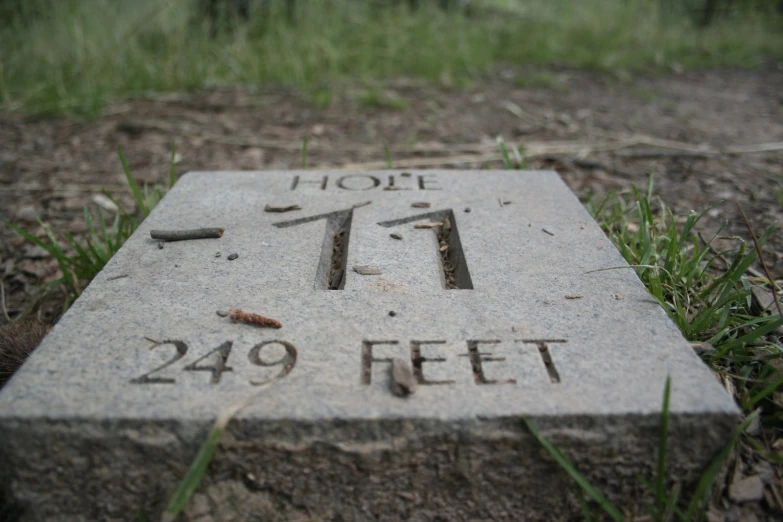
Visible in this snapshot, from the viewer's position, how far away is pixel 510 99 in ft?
13.5

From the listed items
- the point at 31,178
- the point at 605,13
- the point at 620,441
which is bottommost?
the point at 31,178

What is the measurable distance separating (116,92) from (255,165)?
4.63 feet

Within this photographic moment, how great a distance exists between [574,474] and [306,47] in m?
3.83

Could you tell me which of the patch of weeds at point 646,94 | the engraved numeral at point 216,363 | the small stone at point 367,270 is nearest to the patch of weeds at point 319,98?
the patch of weeds at point 646,94

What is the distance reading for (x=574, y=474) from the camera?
1.12m

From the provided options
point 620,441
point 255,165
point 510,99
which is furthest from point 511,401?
point 510,99

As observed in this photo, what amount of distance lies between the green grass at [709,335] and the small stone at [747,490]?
5 centimetres

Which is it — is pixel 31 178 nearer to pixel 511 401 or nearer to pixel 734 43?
pixel 511 401

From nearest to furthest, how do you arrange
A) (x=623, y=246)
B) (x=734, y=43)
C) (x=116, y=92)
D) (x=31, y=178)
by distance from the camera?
1. (x=623, y=246)
2. (x=31, y=178)
3. (x=116, y=92)
4. (x=734, y=43)

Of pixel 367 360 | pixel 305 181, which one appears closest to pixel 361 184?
pixel 305 181

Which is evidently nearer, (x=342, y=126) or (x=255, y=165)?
(x=255, y=165)

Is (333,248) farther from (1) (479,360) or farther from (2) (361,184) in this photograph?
(1) (479,360)

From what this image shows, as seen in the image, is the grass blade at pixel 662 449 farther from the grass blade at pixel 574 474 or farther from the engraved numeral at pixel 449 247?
the engraved numeral at pixel 449 247

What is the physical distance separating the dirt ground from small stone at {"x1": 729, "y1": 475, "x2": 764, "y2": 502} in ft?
3.33
